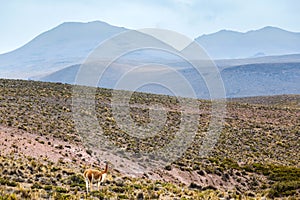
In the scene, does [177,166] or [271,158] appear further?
[271,158]

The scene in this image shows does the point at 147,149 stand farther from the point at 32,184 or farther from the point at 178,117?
the point at 178,117

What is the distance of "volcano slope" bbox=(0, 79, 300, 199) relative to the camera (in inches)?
667

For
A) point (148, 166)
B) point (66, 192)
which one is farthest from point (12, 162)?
point (148, 166)

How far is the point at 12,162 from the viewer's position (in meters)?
19.0

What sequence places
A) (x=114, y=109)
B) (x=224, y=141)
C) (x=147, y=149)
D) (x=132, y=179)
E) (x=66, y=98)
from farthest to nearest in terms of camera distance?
(x=66, y=98), (x=114, y=109), (x=224, y=141), (x=147, y=149), (x=132, y=179)

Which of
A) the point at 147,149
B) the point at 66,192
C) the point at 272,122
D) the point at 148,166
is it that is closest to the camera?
the point at 66,192

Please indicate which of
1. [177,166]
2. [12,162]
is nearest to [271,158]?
[177,166]

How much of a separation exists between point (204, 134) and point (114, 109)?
11.7 meters

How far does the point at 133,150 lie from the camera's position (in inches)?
1136

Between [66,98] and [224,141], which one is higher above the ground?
[66,98]

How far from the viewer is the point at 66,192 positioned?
1528 cm

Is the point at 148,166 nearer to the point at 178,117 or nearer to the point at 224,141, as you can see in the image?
the point at 224,141

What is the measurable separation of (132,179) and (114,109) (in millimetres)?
26197

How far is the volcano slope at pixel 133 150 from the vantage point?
55.6 feet
